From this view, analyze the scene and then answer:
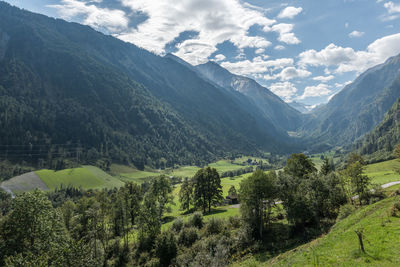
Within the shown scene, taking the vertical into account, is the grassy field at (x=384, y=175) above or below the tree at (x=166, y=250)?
above

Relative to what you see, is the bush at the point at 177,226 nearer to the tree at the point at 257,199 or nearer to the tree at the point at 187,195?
the tree at the point at 257,199

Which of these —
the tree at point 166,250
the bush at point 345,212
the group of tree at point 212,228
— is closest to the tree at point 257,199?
the group of tree at point 212,228

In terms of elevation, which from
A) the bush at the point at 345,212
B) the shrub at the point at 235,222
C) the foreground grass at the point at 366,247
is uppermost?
the foreground grass at the point at 366,247

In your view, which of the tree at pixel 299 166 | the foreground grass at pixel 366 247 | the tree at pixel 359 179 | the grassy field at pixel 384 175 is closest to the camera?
the foreground grass at pixel 366 247

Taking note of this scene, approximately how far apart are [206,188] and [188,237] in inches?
1107

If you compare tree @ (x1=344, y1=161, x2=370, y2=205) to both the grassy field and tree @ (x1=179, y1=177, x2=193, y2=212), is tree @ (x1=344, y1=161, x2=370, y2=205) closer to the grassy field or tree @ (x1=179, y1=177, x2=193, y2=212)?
the grassy field

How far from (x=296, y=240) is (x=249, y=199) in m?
10.6

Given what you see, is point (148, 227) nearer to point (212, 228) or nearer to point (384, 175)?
point (212, 228)

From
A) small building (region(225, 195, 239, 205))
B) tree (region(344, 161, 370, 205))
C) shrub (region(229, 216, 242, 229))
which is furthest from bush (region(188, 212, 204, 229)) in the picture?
small building (region(225, 195, 239, 205))

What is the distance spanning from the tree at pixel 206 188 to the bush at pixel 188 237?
2613 cm

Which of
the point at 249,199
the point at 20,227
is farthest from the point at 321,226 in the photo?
the point at 20,227

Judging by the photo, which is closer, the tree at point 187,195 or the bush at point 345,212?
the bush at point 345,212

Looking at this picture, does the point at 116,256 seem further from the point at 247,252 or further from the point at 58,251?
the point at 247,252

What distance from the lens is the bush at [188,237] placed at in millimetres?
50103
